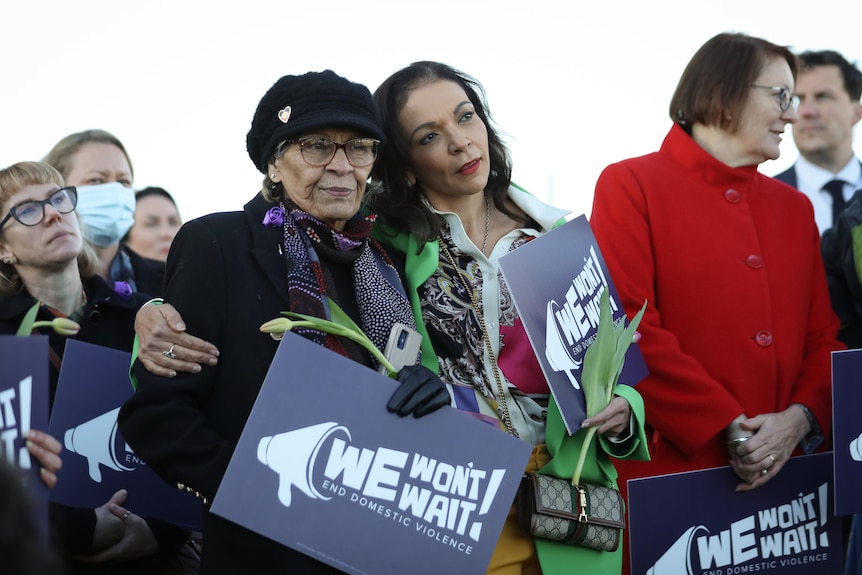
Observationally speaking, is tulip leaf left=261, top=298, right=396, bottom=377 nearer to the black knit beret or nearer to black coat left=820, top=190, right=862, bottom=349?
the black knit beret

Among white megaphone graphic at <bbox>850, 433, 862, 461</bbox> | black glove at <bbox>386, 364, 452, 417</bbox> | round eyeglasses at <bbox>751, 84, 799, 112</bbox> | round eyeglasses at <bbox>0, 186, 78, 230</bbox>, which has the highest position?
round eyeglasses at <bbox>751, 84, 799, 112</bbox>

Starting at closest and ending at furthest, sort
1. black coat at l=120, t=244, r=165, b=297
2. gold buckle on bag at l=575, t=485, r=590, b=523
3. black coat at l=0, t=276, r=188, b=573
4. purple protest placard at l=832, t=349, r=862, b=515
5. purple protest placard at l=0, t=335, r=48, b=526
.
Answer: purple protest placard at l=0, t=335, r=48, b=526 → gold buckle on bag at l=575, t=485, r=590, b=523 → black coat at l=0, t=276, r=188, b=573 → purple protest placard at l=832, t=349, r=862, b=515 → black coat at l=120, t=244, r=165, b=297

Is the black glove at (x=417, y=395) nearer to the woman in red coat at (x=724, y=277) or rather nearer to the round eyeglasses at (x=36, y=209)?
the woman in red coat at (x=724, y=277)

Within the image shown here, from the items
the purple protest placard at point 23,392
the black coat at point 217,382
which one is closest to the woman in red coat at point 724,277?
the black coat at point 217,382

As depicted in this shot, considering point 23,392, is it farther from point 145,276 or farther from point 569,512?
point 145,276

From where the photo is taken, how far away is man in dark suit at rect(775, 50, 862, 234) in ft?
20.0

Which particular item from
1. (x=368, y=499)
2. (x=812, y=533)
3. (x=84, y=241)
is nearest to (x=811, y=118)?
(x=812, y=533)

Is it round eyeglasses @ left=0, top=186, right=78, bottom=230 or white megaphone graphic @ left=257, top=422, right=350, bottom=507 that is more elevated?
round eyeglasses @ left=0, top=186, right=78, bottom=230

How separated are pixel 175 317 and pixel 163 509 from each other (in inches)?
36.6

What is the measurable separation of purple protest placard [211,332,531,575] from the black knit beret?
739mm

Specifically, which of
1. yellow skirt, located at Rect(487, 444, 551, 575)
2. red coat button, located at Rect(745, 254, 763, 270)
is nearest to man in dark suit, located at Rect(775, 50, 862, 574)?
red coat button, located at Rect(745, 254, 763, 270)

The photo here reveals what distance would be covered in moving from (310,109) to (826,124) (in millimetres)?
3940

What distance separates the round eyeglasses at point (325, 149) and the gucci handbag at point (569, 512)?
1.09 m

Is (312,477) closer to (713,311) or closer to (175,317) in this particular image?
(175,317)
